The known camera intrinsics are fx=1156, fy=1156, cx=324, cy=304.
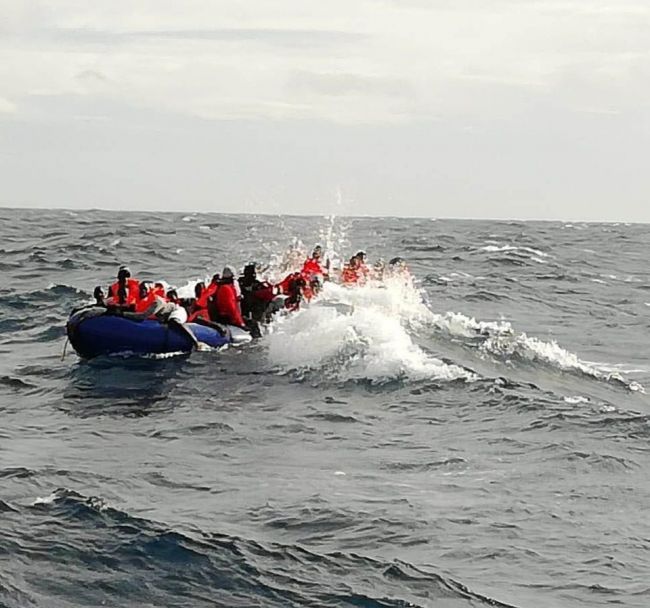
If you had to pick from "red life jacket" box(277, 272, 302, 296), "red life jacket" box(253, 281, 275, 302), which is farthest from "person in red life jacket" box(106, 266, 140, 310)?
"red life jacket" box(277, 272, 302, 296)

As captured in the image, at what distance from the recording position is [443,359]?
74.2 feet

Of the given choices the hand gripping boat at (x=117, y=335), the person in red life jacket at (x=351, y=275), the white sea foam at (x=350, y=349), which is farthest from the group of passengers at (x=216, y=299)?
the person in red life jacket at (x=351, y=275)

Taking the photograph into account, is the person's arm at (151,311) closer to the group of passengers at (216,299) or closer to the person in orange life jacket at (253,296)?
the group of passengers at (216,299)

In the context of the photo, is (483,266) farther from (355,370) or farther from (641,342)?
(355,370)

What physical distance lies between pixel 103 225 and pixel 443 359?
143ft

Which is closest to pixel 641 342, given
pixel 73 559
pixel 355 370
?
pixel 355 370

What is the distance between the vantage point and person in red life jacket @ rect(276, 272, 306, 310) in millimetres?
23844

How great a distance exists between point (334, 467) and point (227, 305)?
9.22 m

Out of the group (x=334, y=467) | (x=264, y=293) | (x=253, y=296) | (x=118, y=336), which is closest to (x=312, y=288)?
(x=264, y=293)

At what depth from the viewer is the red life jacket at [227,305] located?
2234 centimetres

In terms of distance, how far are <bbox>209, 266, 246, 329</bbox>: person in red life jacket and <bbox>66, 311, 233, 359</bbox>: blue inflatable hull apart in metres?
1.68

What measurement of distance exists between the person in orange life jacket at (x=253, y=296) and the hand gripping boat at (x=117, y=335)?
2863mm

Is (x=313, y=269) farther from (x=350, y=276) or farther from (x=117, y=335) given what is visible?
(x=117, y=335)

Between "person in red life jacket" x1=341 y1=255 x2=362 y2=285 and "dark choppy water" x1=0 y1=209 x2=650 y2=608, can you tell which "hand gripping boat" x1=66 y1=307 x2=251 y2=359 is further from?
"person in red life jacket" x1=341 y1=255 x2=362 y2=285
